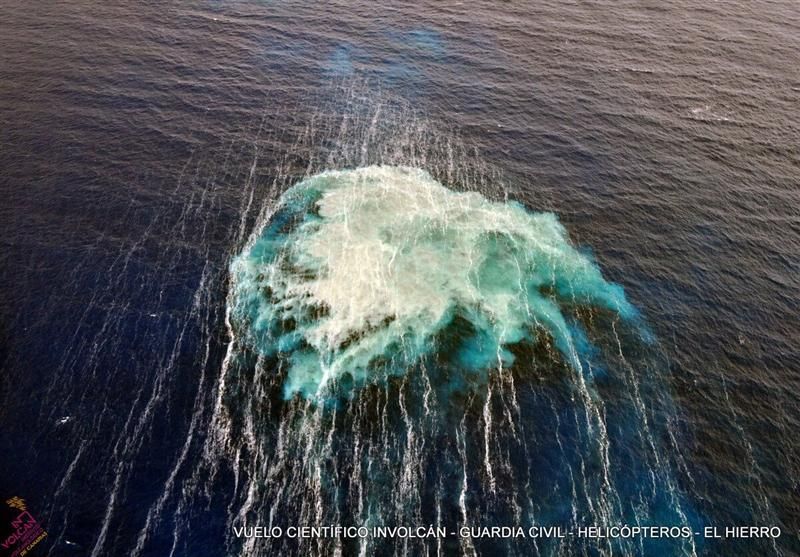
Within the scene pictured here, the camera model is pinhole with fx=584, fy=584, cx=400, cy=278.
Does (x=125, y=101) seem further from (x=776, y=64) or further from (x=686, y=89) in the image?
(x=776, y=64)

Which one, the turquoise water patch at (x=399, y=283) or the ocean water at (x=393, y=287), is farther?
the turquoise water patch at (x=399, y=283)

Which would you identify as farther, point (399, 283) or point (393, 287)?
point (399, 283)

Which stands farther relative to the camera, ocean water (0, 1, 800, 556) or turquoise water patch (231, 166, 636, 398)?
turquoise water patch (231, 166, 636, 398)

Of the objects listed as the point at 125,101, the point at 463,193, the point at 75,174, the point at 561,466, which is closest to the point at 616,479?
the point at 561,466
